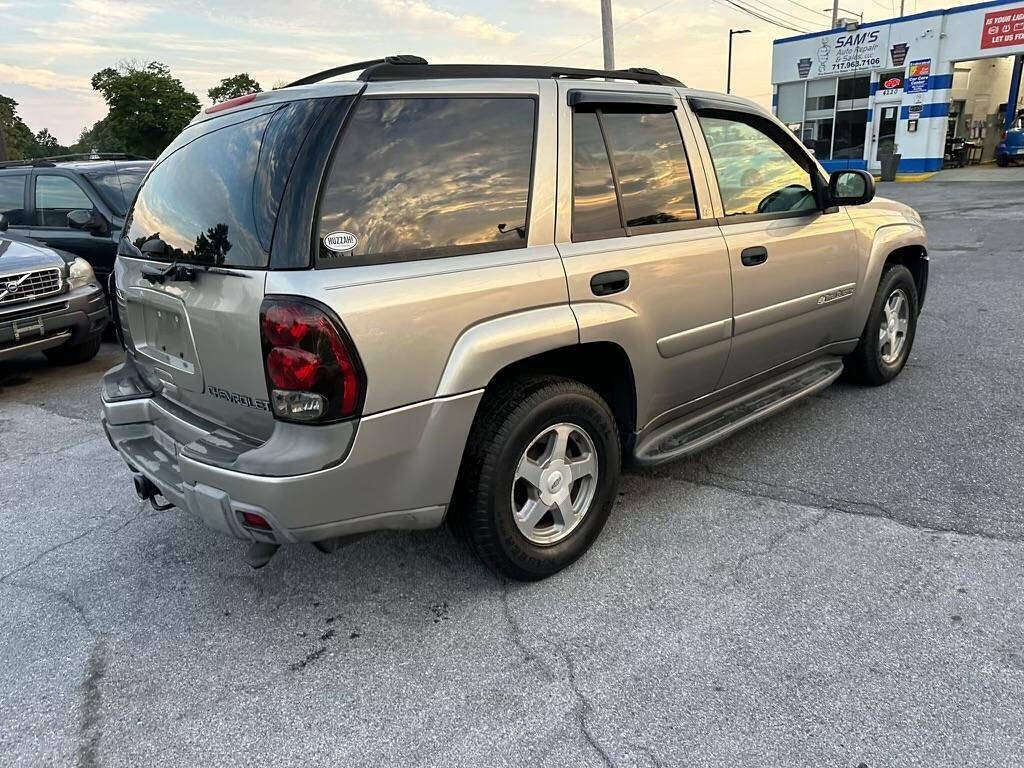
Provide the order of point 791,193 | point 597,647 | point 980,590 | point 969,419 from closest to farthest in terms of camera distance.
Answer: point 597,647 < point 980,590 < point 791,193 < point 969,419

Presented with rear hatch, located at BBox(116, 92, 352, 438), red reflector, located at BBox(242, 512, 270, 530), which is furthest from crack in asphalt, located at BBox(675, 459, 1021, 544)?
rear hatch, located at BBox(116, 92, 352, 438)

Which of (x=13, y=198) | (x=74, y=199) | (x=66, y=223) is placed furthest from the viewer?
(x=13, y=198)

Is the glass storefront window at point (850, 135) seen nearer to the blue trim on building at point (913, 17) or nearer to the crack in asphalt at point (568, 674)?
the blue trim on building at point (913, 17)

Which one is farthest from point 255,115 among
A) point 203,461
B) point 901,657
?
point 901,657

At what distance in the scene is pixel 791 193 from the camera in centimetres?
395

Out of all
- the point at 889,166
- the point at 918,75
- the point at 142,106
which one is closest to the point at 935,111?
the point at 918,75

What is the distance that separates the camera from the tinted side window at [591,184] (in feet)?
9.43

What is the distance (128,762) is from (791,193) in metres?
3.90

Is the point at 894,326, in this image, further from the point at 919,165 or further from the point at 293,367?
the point at 919,165

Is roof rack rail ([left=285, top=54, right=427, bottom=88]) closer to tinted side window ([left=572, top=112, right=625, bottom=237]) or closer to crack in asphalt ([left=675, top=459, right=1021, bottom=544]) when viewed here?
tinted side window ([left=572, top=112, right=625, bottom=237])

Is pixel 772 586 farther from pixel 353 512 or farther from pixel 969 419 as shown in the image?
pixel 969 419

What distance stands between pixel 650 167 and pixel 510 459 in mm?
1489

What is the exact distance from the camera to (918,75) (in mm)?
25234

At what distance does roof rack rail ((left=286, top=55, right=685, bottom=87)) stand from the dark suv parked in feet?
17.1
